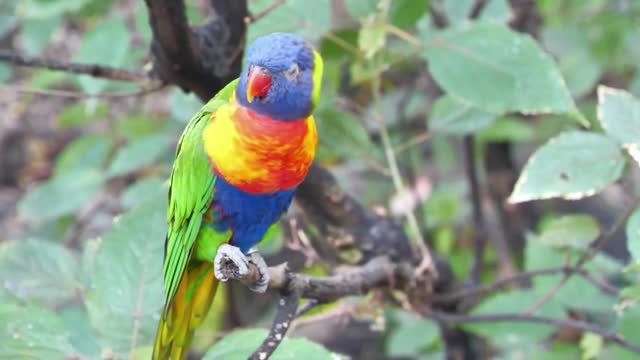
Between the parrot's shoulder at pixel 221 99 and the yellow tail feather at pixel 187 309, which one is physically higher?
the parrot's shoulder at pixel 221 99

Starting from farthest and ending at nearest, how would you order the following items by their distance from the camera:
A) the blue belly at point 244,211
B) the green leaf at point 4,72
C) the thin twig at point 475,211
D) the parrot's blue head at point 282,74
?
the green leaf at point 4,72 → the thin twig at point 475,211 → the blue belly at point 244,211 → the parrot's blue head at point 282,74

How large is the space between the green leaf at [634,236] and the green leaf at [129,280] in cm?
51

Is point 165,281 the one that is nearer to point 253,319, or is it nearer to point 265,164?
point 265,164

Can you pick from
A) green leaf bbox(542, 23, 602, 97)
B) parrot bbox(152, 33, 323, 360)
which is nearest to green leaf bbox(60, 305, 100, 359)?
parrot bbox(152, 33, 323, 360)

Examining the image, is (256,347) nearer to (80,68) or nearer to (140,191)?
(80,68)

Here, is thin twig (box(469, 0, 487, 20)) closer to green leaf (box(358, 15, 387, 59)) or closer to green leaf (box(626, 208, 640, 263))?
green leaf (box(358, 15, 387, 59))

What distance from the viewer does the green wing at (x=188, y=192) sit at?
89 cm

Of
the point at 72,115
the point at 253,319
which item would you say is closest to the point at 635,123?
the point at 253,319

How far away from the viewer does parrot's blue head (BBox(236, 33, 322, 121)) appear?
0.79 metres

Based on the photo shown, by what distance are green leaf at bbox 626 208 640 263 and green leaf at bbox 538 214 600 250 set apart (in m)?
0.24

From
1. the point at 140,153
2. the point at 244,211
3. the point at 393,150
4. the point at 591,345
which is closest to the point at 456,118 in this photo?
the point at 393,150

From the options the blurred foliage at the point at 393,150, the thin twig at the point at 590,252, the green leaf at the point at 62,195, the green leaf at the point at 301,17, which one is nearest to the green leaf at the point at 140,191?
the blurred foliage at the point at 393,150

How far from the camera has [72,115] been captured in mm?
1736

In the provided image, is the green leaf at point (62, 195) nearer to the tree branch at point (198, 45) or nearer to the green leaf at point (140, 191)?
the green leaf at point (140, 191)
